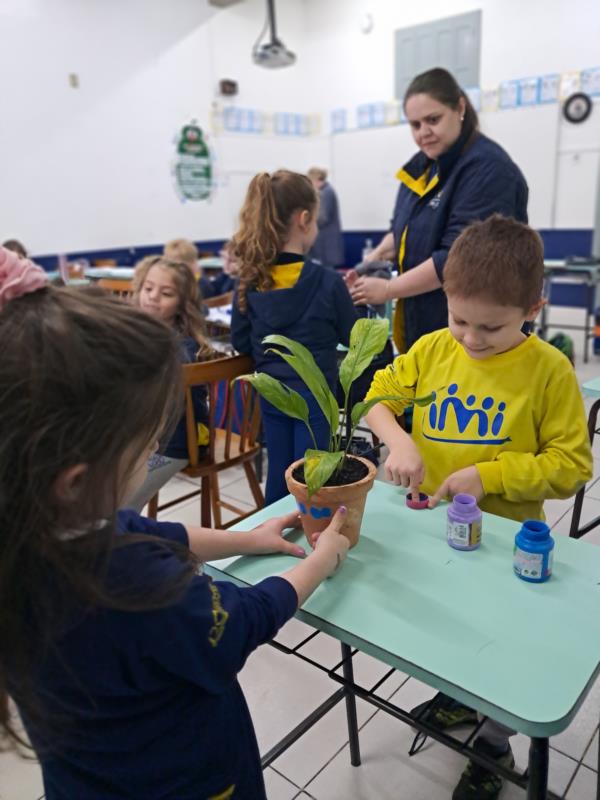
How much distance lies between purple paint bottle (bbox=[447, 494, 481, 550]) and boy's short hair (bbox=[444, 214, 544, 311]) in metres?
0.38

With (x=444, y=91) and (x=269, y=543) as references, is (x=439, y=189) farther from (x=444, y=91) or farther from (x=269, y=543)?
(x=269, y=543)

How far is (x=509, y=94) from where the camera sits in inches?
228

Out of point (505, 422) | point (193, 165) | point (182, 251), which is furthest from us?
point (193, 165)

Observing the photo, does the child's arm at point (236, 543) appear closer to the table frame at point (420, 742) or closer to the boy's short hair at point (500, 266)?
the table frame at point (420, 742)

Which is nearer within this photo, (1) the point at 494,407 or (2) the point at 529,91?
(1) the point at 494,407

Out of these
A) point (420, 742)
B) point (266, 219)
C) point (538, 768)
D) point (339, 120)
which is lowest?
point (420, 742)

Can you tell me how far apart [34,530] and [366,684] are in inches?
48.6

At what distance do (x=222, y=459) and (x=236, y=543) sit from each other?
114cm

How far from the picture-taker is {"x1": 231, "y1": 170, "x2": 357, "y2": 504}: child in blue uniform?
181 cm

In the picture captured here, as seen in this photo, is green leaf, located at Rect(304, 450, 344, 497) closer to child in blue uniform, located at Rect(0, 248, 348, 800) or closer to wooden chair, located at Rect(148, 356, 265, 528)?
child in blue uniform, located at Rect(0, 248, 348, 800)

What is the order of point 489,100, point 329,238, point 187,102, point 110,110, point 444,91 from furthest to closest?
1. point 329,238
2. point 187,102
3. point 489,100
4. point 110,110
5. point 444,91

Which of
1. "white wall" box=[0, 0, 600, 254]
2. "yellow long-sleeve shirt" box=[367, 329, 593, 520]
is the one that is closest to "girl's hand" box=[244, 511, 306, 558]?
"yellow long-sleeve shirt" box=[367, 329, 593, 520]

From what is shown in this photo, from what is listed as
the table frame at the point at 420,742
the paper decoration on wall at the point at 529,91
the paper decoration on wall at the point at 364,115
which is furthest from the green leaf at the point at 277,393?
the paper decoration on wall at the point at 364,115

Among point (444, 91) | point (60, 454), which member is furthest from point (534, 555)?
point (444, 91)
